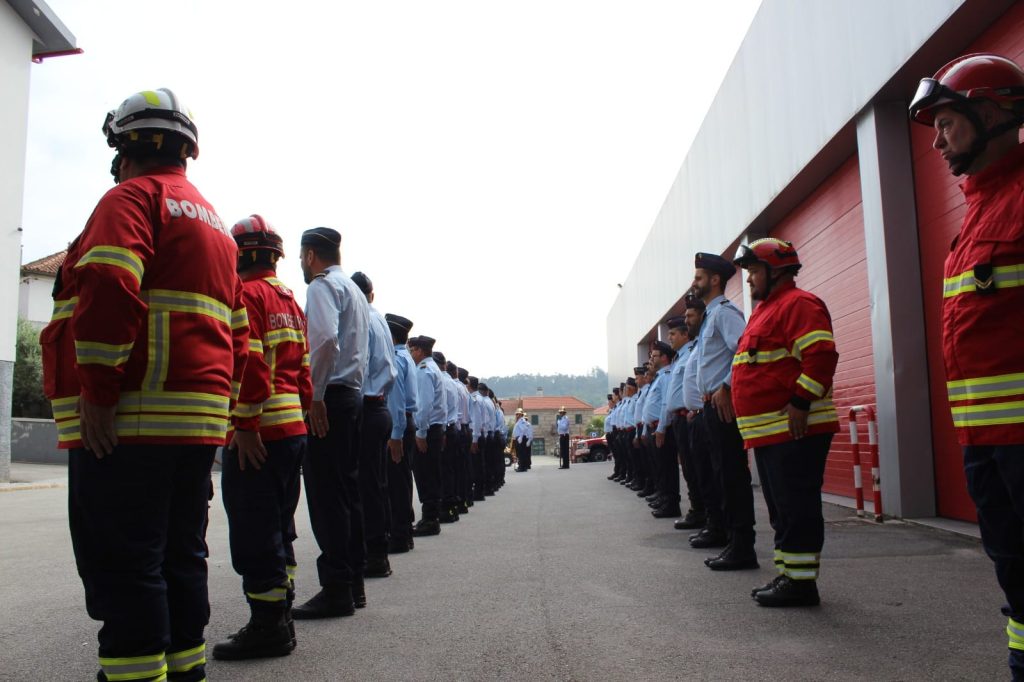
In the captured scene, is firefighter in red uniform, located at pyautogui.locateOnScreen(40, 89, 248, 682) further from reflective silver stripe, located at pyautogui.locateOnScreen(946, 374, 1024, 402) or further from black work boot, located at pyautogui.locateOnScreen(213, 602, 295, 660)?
reflective silver stripe, located at pyautogui.locateOnScreen(946, 374, 1024, 402)

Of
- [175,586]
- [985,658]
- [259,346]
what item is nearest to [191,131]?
[259,346]

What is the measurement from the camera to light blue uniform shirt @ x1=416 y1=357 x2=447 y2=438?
30.3 ft

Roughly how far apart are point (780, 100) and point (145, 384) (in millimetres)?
11559

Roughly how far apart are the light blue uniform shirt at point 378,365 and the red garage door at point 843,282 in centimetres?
624

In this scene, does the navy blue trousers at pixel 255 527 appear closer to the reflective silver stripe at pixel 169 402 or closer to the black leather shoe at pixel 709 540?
the reflective silver stripe at pixel 169 402

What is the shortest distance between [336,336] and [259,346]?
0.80m

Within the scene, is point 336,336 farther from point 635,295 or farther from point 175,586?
point 635,295

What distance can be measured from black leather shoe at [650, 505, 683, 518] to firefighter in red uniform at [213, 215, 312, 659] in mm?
6861

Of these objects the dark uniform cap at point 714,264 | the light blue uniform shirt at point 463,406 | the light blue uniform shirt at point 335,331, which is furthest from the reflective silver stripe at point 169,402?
the light blue uniform shirt at point 463,406

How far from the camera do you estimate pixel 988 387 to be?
2.73 meters

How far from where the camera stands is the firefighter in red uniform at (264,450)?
12.7 ft

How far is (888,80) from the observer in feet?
26.9

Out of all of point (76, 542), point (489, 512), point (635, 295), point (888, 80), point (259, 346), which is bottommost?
point (489, 512)

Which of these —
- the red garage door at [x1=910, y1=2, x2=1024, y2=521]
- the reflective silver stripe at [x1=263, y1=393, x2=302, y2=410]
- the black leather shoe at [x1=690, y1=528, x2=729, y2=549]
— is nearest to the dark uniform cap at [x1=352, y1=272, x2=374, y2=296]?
the reflective silver stripe at [x1=263, y1=393, x2=302, y2=410]
